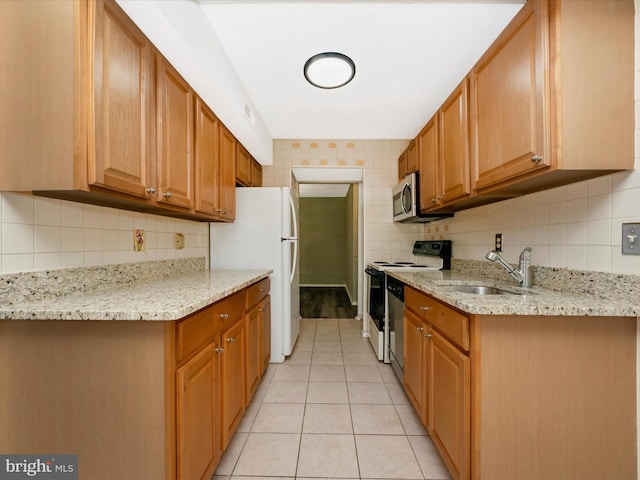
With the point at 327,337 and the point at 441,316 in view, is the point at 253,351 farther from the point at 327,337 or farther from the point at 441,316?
the point at 327,337

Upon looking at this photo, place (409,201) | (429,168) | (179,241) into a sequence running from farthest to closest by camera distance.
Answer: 1. (409,201)
2. (429,168)
3. (179,241)

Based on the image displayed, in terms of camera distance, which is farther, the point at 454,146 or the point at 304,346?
the point at 304,346

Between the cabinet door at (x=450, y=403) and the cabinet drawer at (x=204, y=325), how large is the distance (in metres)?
1.05

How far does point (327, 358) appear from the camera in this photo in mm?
2725

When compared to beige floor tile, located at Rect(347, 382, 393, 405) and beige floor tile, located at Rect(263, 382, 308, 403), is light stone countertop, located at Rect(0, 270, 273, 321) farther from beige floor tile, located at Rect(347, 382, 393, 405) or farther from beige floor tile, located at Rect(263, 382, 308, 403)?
beige floor tile, located at Rect(347, 382, 393, 405)

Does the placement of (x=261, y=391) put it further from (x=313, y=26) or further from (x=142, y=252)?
(x=313, y=26)

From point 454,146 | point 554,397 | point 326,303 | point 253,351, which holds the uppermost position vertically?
point 454,146

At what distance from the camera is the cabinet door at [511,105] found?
45.1 inches

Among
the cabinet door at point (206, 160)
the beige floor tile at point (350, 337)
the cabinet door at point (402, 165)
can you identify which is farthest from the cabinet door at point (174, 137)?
the beige floor tile at point (350, 337)

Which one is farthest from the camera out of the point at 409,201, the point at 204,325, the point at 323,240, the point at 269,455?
the point at 323,240

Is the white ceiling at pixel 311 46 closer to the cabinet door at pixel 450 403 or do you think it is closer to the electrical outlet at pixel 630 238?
the electrical outlet at pixel 630 238

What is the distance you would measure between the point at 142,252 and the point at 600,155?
2.26m

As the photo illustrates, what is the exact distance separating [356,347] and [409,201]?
1.58 metres

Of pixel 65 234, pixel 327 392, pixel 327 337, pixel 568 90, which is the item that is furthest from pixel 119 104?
pixel 327 337
